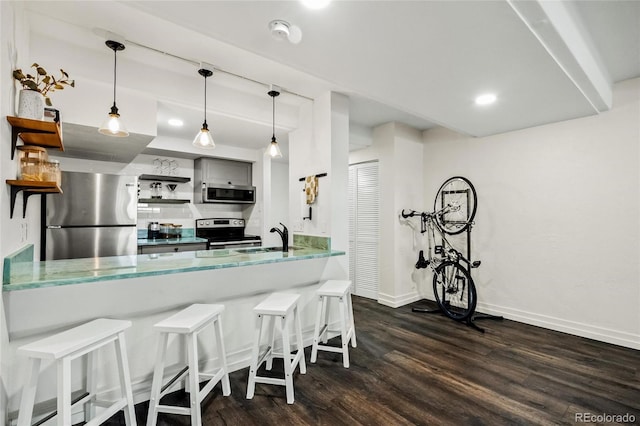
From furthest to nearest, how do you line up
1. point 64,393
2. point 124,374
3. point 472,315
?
point 472,315, point 124,374, point 64,393

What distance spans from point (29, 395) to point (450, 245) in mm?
4082

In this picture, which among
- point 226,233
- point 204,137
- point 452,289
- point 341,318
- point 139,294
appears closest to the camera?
point 139,294

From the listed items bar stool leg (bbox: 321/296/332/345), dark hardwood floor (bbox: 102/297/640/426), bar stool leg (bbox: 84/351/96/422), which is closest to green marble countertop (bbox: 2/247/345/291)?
bar stool leg (bbox: 84/351/96/422)

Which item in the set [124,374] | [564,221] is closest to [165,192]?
[124,374]

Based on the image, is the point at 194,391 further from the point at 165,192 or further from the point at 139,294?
the point at 165,192

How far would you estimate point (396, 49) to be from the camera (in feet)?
6.35

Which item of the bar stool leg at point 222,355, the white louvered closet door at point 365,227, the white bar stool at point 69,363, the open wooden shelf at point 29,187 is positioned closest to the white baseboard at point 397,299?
the white louvered closet door at point 365,227

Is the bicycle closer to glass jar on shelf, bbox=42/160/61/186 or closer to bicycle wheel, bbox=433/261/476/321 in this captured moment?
bicycle wheel, bbox=433/261/476/321

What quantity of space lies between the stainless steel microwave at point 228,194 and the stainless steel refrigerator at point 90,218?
109cm

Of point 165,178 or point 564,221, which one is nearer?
point 564,221

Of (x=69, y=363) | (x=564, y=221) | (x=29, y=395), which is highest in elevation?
(x=564, y=221)

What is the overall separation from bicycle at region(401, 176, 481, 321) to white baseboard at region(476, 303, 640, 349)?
383mm

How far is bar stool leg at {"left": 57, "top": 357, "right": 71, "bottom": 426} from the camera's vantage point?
1318 mm

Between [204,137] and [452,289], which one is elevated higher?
[204,137]
